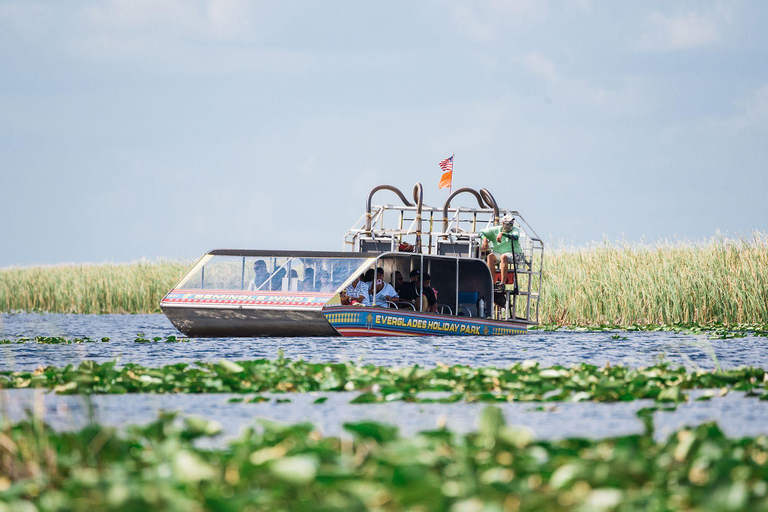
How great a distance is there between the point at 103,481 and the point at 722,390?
662 centimetres

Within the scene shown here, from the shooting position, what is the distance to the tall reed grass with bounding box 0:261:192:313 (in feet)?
112

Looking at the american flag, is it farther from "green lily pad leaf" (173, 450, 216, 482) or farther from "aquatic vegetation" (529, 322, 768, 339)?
"green lily pad leaf" (173, 450, 216, 482)

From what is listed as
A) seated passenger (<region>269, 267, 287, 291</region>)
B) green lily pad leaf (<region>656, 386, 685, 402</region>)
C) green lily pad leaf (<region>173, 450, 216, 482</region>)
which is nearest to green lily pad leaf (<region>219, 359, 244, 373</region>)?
green lily pad leaf (<region>656, 386, 685, 402</region>)

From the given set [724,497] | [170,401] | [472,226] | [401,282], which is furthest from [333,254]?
[724,497]

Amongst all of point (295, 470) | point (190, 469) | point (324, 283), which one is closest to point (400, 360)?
point (324, 283)

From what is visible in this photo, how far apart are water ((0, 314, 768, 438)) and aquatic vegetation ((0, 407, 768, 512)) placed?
58 cm

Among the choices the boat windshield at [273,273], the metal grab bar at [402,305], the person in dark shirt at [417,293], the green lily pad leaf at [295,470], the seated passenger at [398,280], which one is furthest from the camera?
the seated passenger at [398,280]

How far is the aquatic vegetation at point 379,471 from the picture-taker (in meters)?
4.70

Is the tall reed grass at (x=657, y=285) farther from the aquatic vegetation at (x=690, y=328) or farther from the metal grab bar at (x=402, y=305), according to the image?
the metal grab bar at (x=402, y=305)

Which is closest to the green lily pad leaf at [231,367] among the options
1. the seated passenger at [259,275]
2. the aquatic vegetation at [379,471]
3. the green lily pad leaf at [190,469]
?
the aquatic vegetation at [379,471]

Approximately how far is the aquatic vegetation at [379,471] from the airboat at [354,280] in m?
11.5

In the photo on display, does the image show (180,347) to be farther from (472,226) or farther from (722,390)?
(722,390)

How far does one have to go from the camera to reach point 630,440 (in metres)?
6.14

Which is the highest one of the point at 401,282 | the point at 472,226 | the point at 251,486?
the point at 472,226
